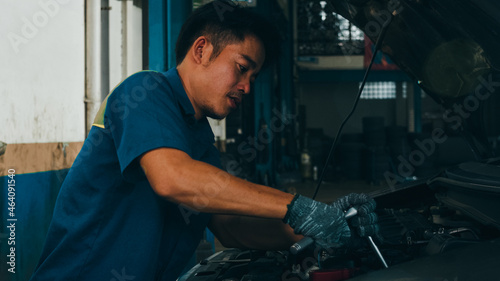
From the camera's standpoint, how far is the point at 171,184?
1.08m

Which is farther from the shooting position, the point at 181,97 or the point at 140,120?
the point at 181,97

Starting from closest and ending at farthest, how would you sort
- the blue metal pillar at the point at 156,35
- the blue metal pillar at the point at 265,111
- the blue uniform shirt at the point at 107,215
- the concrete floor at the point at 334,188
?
the blue uniform shirt at the point at 107,215, the blue metal pillar at the point at 156,35, the blue metal pillar at the point at 265,111, the concrete floor at the point at 334,188

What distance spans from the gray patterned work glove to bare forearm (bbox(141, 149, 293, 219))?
0.09 feet

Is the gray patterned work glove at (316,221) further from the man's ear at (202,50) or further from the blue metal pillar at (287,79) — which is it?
the blue metal pillar at (287,79)

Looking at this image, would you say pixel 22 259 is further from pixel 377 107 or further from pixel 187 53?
pixel 377 107

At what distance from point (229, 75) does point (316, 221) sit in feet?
1.59

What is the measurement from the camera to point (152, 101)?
1.18 metres

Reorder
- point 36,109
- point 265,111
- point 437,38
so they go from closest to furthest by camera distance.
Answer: point 437,38, point 36,109, point 265,111

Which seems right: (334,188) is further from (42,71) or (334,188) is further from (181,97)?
(181,97)

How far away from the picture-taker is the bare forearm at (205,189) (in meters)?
1.08

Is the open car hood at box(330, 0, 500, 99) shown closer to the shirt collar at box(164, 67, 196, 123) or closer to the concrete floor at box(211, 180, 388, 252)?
the shirt collar at box(164, 67, 196, 123)

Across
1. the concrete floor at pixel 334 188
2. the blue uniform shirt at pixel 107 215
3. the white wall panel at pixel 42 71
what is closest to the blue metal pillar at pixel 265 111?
the concrete floor at pixel 334 188

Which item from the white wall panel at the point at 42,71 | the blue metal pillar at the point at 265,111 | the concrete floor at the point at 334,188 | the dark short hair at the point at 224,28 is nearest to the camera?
the dark short hair at the point at 224,28

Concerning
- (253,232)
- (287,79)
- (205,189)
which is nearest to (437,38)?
(253,232)
